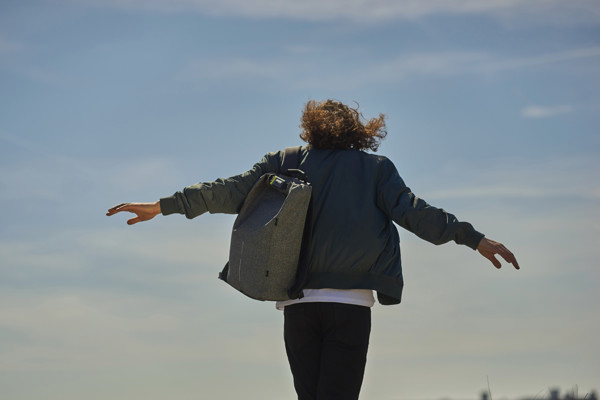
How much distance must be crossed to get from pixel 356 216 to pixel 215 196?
866 mm

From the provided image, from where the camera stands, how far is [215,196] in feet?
16.5

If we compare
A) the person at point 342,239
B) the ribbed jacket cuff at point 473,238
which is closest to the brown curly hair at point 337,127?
the person at point 342,239

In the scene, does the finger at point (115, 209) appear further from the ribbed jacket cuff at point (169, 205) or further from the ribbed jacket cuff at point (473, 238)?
the ribbed jacket cuff at point (473, 238)

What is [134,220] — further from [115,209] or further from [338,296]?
[338,296]

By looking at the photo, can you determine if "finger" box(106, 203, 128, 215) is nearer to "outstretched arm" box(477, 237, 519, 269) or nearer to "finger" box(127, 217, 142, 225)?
"finger" box(127, 217, 142, 225)

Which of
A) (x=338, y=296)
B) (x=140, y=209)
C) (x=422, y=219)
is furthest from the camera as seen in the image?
(x=140, y=209)

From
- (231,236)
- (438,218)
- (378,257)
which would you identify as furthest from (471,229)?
(231,236)

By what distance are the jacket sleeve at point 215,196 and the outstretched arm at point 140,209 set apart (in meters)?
0.04

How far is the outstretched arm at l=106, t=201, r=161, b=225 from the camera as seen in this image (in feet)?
16.5

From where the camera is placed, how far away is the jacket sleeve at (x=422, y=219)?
4809 mm

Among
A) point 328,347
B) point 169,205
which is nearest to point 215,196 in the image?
point 169,205

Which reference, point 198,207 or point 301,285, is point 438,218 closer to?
point 301,285

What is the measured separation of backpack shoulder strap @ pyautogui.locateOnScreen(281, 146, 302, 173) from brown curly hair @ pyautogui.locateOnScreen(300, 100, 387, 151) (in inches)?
3.9

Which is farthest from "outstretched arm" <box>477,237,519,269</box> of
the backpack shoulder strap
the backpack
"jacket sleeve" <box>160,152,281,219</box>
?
"jacket sleeve" <box>160,152,281,219</box>
